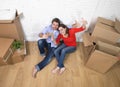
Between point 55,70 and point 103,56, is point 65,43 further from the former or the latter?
point 103,56

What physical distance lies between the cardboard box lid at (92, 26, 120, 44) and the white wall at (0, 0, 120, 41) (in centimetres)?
36

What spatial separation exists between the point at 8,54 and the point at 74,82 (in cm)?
100

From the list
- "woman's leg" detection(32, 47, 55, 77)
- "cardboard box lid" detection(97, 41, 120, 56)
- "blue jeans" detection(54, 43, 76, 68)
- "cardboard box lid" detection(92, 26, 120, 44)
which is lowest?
"woman's leg" detection(32, 47, 55, 77)

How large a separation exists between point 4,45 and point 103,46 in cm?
140

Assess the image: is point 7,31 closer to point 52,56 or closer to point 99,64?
point 52,56

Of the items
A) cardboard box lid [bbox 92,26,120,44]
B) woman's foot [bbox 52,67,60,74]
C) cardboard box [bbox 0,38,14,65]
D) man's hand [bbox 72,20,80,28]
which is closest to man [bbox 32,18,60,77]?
woman's foot [bbox 52,67,60,74]

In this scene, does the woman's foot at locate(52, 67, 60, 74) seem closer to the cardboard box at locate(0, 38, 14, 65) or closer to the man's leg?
the man's leg

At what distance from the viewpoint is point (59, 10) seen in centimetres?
182

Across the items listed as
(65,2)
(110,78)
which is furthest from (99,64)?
(65,2)

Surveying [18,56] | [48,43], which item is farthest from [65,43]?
[18,56]

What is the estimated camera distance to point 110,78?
1.74 meters

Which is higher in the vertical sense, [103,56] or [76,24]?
[76,24]

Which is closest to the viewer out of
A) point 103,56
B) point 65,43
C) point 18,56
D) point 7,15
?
point 103,56

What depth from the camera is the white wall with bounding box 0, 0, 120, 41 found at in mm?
1725
